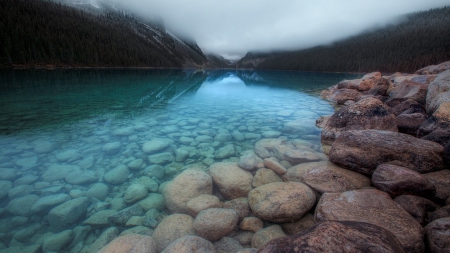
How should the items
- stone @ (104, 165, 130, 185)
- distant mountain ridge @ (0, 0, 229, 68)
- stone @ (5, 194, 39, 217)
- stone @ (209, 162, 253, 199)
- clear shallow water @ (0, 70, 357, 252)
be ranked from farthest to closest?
distant mountain ridge @ (0, 0, 229, 68)
stone @ (104, 165, 130, 185)
stone @ (209, 162, 253, 199)
clear shallow water @ (0, 70, 357, 252)
stone @ (5, 194, 39, 217)

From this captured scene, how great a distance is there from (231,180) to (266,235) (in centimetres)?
159

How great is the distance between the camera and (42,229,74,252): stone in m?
3.11

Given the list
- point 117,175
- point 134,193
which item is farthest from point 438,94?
point 117,175

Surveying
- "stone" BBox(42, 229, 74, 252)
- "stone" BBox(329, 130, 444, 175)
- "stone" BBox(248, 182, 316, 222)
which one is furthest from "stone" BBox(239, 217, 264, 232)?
"stone" BBox(42, 229, 74, 252)

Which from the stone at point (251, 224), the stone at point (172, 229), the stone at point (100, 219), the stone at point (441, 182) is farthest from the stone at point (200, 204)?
the stone at point (441, 182)

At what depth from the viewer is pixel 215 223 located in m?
3.21

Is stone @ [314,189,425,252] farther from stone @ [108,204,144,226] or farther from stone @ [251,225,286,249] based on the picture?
stone @ [108,204,144,226]

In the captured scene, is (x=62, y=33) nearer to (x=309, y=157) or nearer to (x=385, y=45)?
(x=309, y=157)

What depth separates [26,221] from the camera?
354cm

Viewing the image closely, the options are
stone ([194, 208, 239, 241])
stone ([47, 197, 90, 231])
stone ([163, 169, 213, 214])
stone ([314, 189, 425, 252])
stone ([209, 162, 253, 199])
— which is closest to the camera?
stone ([314, 189, 425, 252])

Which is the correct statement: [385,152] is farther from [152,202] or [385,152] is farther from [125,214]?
[125,214]

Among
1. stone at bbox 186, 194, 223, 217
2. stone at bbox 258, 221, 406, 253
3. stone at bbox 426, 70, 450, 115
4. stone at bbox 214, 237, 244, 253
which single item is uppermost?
stone at bbox 426, 70, 450, 115

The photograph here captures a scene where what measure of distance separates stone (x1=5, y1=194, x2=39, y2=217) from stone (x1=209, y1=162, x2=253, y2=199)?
3.76 metres

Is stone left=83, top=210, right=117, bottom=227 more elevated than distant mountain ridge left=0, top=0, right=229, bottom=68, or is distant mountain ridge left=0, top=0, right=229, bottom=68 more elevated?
distant mountain ridge left=0, top=0, right=229, bottom=68
